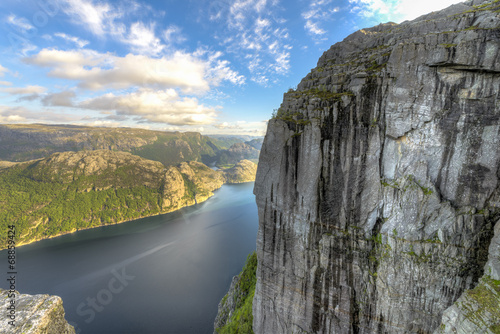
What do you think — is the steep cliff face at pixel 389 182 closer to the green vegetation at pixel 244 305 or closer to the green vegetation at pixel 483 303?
the green vegetation at pixel 483 303

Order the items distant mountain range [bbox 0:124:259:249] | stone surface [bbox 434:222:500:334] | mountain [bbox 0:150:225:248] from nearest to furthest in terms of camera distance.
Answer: stone surface [bbox 434:222:500:334], distant mountain range [bbox 0:124:259:249], mountain [bbox 0:150:225:248]

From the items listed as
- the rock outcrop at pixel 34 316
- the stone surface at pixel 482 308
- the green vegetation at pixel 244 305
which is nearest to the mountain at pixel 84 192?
the rock outcrop at pixel 34 316

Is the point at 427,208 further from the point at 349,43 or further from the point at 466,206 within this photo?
the point at 349,43

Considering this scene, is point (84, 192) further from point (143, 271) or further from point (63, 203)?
point (143, 271)

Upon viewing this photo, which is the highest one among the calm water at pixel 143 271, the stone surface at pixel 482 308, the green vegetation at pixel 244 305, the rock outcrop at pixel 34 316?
the stone surface at pixel 482 308

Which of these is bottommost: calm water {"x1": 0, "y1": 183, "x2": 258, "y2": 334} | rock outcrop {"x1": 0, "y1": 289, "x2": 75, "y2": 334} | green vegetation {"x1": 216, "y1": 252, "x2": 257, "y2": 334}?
calm water {"x1": 0, "y1": 183, "x2": 258, "y2": 334}

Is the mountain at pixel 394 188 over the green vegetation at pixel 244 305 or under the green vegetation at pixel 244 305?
over

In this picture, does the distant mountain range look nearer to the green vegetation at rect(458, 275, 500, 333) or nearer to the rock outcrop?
the rock outcrop

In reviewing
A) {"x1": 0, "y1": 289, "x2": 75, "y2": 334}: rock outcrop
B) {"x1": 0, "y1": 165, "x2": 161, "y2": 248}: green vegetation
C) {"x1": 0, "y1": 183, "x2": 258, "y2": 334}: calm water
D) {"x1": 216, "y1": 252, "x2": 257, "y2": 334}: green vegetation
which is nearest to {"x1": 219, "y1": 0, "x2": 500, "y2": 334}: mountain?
{"x1": 216, "y1": 252, "x2": 257, "y2": 334}: green vegetation
